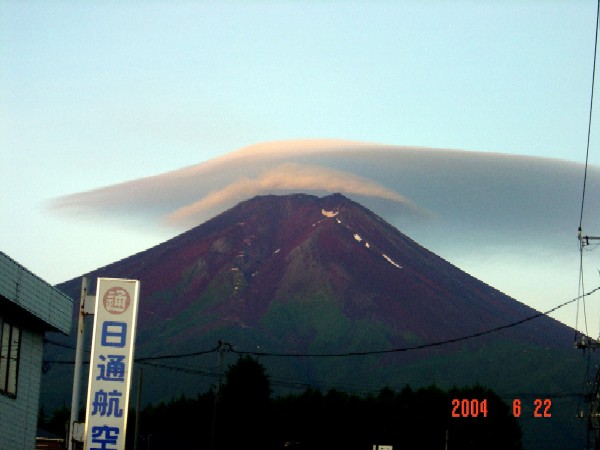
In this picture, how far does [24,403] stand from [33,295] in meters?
3.32

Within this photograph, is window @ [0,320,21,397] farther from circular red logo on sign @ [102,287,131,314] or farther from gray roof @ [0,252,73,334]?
circular red logo on sign @ [102,287,131,314]

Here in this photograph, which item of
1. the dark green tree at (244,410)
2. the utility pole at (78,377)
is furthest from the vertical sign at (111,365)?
the dark green tree at (244,410)

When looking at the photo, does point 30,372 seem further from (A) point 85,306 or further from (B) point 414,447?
(B) point 414,447

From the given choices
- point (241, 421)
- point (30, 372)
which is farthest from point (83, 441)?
point (241, 421)

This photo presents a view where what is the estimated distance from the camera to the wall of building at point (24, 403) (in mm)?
31641

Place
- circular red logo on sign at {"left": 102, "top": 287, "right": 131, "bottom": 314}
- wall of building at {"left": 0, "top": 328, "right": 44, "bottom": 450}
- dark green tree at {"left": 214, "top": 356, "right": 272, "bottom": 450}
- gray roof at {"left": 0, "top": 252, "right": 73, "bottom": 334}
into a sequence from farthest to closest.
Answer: dark green tree at {"left": 214, "top": 356, "right": 272, "bottom": 450} → wall of building at {"left": 0, "top": 328, "right": 44, "bottom": 450} → gray roof at {"left": 0, "top": 252, "right": 73, "bottom": 334} → circular red logo on sign at {"left": 102, "top": 287, "right": 131, "bottom": 314}

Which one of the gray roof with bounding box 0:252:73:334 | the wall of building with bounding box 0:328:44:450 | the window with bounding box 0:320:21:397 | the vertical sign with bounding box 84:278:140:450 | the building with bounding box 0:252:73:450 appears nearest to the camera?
the vertical sign with bounding box 84:278:140:450

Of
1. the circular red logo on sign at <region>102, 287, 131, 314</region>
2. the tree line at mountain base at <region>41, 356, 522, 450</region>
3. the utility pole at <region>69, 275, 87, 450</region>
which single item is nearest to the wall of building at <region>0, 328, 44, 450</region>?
the utility pole at <region>69, 275, 87, 450</region>

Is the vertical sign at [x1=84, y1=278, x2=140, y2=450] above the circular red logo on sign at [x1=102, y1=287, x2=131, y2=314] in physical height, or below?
below

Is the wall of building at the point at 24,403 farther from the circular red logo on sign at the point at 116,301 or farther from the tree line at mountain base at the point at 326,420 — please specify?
the tree line at mountain base at the point at 326,420

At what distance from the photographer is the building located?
100 ft

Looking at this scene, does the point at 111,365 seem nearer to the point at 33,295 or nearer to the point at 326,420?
the point at 33,295

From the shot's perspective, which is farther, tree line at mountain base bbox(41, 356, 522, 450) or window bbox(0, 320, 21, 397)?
tree line at mountain base bbox(41, 356, 522, 450)

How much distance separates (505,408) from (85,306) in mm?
116142
